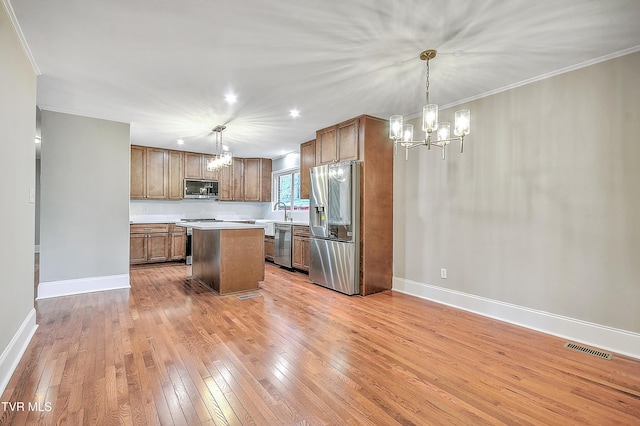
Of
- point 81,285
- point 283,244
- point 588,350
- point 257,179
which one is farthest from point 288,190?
point 588,350

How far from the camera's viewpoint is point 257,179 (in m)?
7.49

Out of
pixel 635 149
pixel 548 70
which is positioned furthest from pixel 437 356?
pixel 548 70

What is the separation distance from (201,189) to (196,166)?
0.52m

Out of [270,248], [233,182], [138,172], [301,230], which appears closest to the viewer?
[301,230]

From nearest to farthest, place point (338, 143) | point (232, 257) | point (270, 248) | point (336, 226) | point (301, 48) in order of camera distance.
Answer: point (301, 48) < point (232, 257) < point (336, 226) < point (338, 143) < point (270, 248)

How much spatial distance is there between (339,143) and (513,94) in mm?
2172

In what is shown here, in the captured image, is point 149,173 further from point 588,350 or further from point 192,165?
point 588,350

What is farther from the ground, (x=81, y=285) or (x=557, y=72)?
(x=557, y=72)

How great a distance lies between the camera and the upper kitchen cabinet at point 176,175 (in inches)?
257

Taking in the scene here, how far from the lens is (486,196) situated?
11.0ft

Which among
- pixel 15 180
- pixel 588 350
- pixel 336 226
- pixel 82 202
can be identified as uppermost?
pixel 15 180

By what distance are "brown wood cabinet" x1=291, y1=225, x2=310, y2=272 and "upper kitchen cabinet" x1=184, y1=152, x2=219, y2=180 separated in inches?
109

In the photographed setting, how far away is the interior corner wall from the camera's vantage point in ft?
12.8

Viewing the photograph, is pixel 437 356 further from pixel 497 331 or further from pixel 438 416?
pixel 497 331
